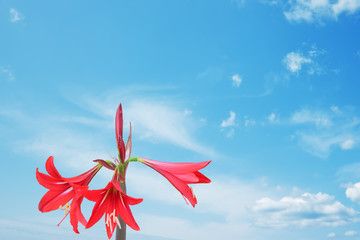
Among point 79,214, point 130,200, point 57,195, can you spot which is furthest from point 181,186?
point 57,195

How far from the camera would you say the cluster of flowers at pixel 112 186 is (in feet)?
8.75

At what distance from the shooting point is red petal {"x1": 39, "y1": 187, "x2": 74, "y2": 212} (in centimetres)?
318

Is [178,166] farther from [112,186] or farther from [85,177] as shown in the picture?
→ [85,177]

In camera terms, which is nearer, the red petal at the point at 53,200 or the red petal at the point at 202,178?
the red petal at the point at 202,178

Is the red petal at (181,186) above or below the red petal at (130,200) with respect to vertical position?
above

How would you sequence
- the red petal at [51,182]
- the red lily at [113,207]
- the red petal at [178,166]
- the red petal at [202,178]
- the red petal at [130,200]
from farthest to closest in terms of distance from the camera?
the red petal at [51,182], the red petal at [202,178], the red petal at [178,166], the red lily at [113,207], the red petal at [130,200]

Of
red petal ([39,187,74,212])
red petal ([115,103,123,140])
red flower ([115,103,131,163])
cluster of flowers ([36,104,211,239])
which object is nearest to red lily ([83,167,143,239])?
cluster of flowers ([36,104,211,239])

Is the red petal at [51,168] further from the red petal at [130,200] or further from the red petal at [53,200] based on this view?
the red petal at [130,200]

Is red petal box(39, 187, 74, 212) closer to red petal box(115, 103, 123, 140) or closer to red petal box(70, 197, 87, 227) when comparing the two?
red petal box(70, 197, 87, 227)

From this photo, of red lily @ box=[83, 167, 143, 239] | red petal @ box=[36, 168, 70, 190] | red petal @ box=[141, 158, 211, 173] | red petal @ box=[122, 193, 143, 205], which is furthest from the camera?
red petal @ box=[36, 168, 70, 190]

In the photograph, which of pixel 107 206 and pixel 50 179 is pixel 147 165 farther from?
pixel 50 179

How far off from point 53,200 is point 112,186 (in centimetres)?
92

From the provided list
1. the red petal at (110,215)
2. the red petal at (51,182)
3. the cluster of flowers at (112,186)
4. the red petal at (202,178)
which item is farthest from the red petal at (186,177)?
the red petal at (51,182)

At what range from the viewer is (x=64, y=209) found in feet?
10.4
